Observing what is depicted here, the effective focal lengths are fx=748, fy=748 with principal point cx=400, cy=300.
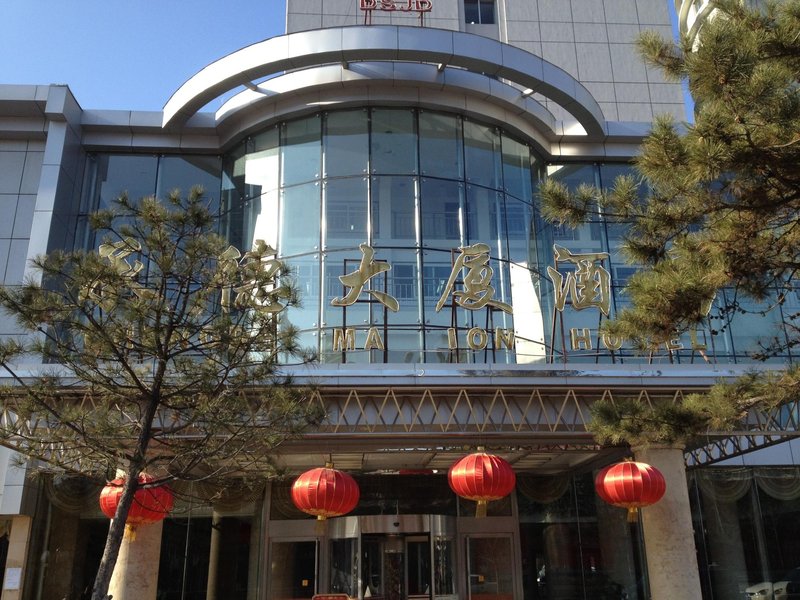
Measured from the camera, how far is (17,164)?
644 inches

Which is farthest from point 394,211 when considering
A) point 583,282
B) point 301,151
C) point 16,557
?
point 16,557

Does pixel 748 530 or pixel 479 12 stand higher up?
pixel 479 12

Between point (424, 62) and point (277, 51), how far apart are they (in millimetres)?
3030

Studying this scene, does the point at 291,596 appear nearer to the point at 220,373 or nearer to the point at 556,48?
the point at 220,373

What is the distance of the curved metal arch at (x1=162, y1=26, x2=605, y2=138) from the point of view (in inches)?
593

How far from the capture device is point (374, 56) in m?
15.2

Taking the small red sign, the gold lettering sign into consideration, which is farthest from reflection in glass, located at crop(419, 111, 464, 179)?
the small red sign

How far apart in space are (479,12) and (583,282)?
9.88 meters

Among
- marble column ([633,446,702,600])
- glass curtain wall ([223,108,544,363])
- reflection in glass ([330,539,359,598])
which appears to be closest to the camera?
marble column ([633,446,702,600])

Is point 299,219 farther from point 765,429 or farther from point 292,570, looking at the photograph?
point 765,429

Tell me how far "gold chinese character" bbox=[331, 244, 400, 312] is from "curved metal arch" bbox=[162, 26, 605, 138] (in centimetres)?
404

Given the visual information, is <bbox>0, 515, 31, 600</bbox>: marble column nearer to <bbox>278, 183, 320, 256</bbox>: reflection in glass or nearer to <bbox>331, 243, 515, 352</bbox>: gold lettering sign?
<bbox>331, 243, 515, 352</bbox>: gold lettering sign

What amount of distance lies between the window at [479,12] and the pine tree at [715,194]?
15.2 m

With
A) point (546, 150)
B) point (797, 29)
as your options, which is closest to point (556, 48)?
point (546, 150)
